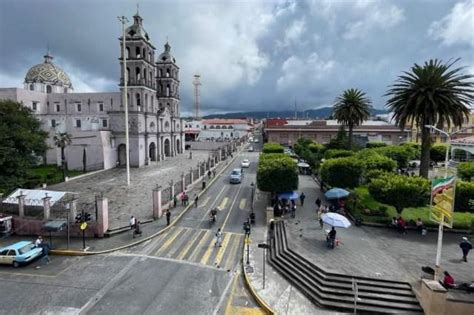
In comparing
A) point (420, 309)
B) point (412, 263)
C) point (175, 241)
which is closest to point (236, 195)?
point (175, 241)

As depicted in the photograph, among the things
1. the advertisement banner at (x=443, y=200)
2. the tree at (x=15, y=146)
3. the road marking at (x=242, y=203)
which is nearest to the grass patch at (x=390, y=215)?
the road marking at (x=242, y=203)

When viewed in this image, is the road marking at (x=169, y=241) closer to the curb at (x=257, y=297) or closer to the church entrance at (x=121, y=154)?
the curb at (x=257, y=297)

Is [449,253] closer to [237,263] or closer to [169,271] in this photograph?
[237,263]

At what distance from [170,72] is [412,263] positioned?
67819 millimetres

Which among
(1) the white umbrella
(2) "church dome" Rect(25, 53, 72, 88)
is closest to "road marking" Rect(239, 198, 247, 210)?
(1) the white umbrella

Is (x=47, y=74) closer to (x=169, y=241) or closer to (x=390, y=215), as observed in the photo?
(x=169, y=241)

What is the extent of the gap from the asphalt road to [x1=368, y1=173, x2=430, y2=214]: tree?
38.8ft

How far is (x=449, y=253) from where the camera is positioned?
734 inches

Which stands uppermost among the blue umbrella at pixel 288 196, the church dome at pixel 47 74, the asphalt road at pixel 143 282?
the church dome at pixel 47 74

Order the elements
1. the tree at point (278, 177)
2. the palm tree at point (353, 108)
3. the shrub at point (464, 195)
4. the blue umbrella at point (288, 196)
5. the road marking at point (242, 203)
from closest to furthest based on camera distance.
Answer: the shrub at point (464, 195) → the blue umbrella at point (288, 196) → the tree at point (278, 177) → the road marking at point (242, 203) → the palm tree at point (353, 108)

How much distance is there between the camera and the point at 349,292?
14.6m

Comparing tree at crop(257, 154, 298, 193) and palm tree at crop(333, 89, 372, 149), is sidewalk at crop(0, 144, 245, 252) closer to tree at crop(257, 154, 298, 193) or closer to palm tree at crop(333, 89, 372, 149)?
tree at crop(257, 154, 298, 193)

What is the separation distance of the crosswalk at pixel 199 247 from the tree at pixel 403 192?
1180 cm

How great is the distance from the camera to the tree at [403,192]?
2236 centimetres
